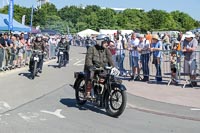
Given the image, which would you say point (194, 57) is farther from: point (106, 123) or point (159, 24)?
point (159, 24)

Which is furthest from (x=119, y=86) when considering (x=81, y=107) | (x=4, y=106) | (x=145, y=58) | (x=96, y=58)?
(x=145, y=58)

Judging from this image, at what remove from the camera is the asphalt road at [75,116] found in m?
7.75

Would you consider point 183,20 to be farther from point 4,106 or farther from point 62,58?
point 4,106

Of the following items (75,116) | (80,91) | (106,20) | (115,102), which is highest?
(106,20)

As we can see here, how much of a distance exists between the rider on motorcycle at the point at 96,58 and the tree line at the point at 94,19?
89.4 m

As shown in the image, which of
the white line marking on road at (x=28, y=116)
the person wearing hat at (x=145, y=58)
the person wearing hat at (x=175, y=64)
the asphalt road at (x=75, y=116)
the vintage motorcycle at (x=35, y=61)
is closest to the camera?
the asphalt road at (x=75, y=116)

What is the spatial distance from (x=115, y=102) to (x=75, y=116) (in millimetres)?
931

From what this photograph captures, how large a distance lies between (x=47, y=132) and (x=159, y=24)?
119m

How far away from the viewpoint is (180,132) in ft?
25.2

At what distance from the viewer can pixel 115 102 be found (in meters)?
9.08

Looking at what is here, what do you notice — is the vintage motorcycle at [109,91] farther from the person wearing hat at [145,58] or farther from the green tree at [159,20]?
the green tree at [159,20]

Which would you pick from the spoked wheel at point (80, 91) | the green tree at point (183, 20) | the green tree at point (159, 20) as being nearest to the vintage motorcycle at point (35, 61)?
the spoked wheel at point (80, 91)

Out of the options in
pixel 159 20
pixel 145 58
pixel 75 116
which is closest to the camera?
pixel 75 116

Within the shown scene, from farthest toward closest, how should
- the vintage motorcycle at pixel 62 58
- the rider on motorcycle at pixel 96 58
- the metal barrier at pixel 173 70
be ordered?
the vintage motorcycle at pixel 62 58
the metal barrier at pixel 173 70
the rider on motorcycle at pixel 96 58
